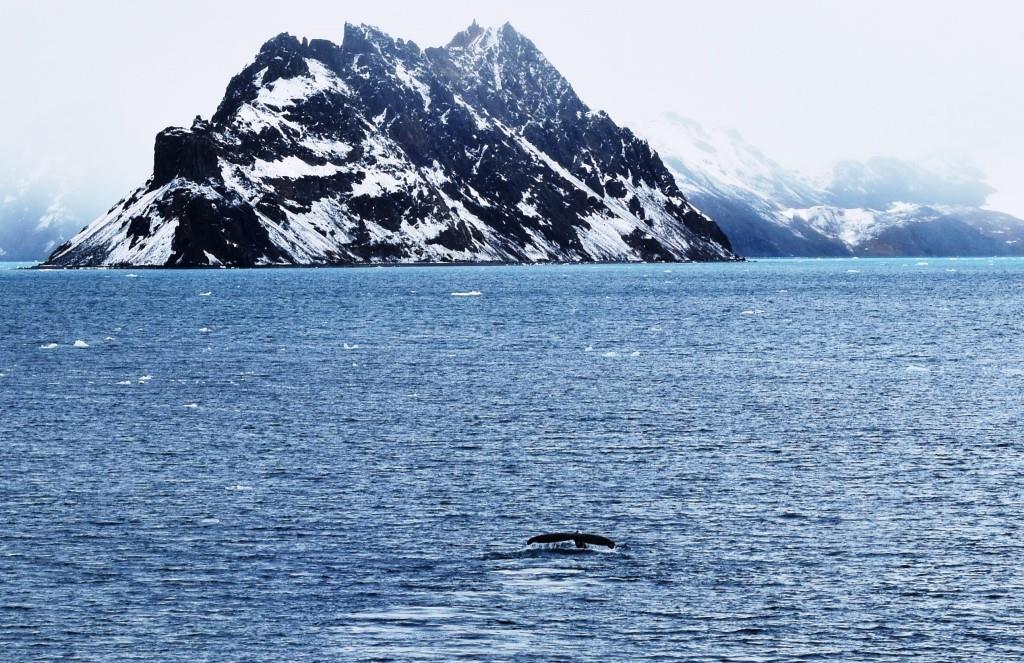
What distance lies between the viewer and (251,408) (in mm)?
79875

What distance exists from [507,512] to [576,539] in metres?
5.94

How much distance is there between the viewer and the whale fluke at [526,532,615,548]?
44.9 meters

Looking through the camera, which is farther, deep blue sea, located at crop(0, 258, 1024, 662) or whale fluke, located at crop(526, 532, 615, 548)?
whale fluke, located at crop(526, 532, 615, 548)

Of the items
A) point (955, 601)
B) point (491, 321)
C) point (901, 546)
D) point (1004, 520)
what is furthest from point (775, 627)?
point (491, 321)

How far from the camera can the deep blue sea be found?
36.1 meters

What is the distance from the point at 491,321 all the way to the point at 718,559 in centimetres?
12417

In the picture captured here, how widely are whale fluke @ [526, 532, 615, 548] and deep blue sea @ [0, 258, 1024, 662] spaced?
69cm

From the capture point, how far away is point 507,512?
50469 mm

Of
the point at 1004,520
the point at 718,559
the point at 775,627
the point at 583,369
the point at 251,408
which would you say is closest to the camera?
the point at 775,627

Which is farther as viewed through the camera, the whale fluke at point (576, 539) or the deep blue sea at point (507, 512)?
the whale fluke at point (576, 539)

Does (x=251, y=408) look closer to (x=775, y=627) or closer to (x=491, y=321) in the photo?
(x=775, y=627)

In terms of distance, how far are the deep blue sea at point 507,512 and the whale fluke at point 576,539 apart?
2.26ft

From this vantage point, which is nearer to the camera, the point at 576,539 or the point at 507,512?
the point at 576,539

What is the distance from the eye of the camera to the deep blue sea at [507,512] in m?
36.1
